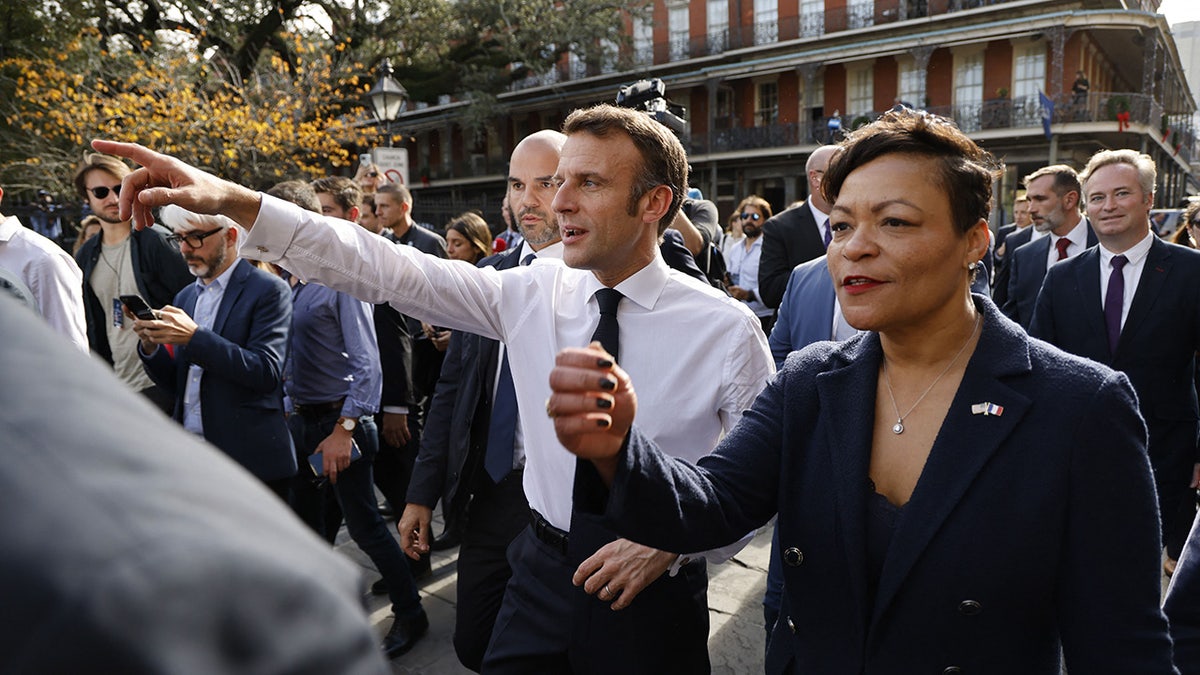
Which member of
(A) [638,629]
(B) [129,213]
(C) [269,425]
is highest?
(B) [129,213]

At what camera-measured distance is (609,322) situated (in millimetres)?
2283

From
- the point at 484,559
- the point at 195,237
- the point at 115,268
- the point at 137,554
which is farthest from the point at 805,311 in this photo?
the point at 115,268

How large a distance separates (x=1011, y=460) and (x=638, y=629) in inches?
40.4

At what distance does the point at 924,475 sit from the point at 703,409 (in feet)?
2.44

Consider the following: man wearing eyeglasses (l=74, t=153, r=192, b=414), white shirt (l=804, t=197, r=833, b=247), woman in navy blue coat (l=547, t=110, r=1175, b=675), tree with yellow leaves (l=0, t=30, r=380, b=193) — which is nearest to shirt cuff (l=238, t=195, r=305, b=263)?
woman in navy blue coat (l=547, t=110, r=1175, b=675)

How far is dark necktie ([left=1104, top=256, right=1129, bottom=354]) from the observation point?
13.6 ft

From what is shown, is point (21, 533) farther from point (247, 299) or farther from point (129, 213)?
point (247, 299)

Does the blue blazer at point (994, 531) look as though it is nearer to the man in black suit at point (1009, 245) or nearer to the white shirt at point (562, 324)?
the white shirt at point (562, 324)

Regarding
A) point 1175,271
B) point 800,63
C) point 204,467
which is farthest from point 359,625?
point 800,63

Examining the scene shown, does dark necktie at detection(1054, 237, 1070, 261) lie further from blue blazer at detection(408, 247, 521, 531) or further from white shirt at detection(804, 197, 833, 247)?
blue blazer at detection(408, 247, 521, 531)

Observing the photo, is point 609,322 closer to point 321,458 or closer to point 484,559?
point 484,559

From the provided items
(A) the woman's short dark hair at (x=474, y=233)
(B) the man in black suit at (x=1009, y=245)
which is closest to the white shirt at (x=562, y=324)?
(A) the woman's short dark hair at (x=474, y=233)

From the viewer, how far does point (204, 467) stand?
1.90 feet

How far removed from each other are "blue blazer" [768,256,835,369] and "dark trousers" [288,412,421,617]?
1994 millimetres
